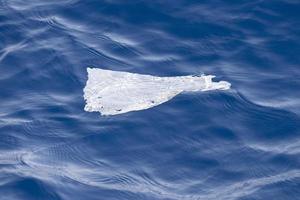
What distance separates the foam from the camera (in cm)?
756

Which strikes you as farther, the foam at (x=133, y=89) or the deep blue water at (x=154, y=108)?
the foam at (x=133, y=89)

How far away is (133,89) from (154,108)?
451 mm

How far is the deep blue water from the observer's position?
6605 mm

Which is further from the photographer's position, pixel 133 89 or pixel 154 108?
pixel 133 89

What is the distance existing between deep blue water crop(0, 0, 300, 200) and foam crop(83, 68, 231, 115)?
0.12 m

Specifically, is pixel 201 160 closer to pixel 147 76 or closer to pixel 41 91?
pixel 147 76

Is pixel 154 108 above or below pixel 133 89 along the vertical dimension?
below

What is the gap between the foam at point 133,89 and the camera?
7559mm

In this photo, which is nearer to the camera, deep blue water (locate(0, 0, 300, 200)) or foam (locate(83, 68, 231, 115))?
deep blue water (locate(0, 0, 300, 200))

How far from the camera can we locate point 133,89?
7.83m

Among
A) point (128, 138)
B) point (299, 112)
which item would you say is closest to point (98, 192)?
point (128, 138)

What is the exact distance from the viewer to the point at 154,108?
A: 24.6 feet

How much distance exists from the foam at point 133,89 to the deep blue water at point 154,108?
0.38ft

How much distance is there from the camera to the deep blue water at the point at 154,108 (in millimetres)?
6605
